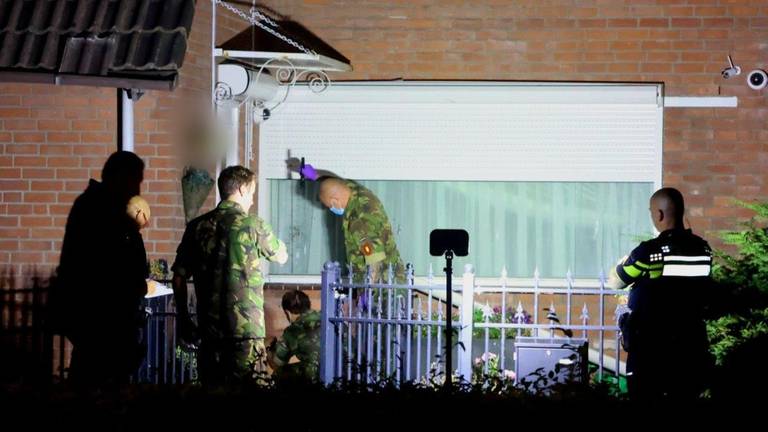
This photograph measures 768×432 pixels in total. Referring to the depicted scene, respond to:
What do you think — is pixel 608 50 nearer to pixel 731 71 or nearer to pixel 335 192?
pixel 731 71

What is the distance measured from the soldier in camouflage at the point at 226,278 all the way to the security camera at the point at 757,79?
17.2 feet

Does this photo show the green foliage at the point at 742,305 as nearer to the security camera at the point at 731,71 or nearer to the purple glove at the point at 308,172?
the security camera at the point at 731,71

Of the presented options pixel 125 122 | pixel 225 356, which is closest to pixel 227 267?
pixel 225 356

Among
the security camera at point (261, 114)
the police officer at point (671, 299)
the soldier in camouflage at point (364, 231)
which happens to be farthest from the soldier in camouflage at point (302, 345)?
the police officer at point (671, 299)

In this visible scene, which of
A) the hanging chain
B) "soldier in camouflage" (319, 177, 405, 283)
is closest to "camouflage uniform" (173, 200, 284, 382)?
"soldier in camouflage" (319, 177, 405, 283)

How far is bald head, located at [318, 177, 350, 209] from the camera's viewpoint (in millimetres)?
11148

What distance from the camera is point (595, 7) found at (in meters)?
12.1

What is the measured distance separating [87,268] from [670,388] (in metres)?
3.44

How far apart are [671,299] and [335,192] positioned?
3.93m

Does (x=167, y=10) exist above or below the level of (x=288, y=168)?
above

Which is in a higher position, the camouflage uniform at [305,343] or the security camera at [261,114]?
the security camera at [261,114]

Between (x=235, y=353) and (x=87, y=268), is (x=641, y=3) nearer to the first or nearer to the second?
(x=235, y=353)

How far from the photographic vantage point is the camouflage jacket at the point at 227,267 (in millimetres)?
8539

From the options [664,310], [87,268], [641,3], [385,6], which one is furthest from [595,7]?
[87,268]
